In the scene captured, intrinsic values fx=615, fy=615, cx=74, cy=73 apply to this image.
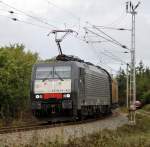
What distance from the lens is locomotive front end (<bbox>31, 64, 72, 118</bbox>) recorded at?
32.5 metres

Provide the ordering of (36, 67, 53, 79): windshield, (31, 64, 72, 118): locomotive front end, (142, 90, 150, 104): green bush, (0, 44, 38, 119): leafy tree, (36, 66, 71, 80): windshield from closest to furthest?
(31, 64, 72, 118): locomotive front end, (36, 66, 71, 80): windshield, (36, 67, 53, 79): windshield, (0, 44, 38, 119): leafy tree, (142, 90, 150, 104): green bush

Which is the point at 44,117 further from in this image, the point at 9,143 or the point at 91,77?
the point at 9,143

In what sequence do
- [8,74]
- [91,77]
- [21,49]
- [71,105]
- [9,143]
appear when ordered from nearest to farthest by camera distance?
[9,143]
[71,105]
[91,77]
[8,74]
[21,49]

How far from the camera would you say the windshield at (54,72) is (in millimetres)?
33219

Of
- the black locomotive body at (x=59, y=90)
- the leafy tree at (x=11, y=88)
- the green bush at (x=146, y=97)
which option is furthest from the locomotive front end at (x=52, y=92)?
the green bush at (x=146, y=97)

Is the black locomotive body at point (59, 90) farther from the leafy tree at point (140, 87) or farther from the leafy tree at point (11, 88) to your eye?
the leafy tree at point (140, 87)

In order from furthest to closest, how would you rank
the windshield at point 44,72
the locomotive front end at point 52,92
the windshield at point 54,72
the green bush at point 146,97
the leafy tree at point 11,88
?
the green bush at point 146,97 → the leafy tree at point 11,88 → the windshield at point 44,72 → the windshield at point 54,72 → the locomotive front end at point 52,92

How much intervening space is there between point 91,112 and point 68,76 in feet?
19.4

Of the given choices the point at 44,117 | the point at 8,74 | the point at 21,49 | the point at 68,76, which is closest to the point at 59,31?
the point at 68,76

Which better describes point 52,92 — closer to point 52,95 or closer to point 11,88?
point 52,95

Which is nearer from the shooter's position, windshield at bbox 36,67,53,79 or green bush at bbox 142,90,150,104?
windshield at bbox 36,67,53,79

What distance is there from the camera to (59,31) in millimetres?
34281

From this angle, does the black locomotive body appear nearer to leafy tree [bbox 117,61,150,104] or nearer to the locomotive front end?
the locomotive front end

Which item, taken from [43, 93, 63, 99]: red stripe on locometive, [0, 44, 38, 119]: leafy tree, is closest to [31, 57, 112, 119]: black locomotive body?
[43, 93, 63, 99]: red stripe on locometive
